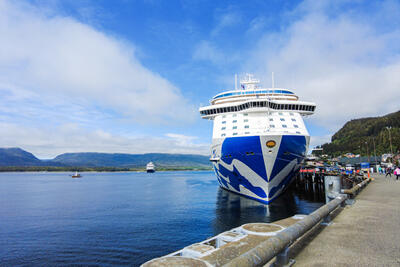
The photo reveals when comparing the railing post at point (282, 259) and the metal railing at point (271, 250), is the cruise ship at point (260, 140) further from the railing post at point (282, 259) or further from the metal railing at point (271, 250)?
the railing post at point (282, 259)

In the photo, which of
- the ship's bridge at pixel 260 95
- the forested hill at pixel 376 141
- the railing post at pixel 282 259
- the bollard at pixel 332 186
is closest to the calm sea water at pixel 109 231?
the bollard at pixel 332 186

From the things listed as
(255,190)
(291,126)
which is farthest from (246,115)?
(255,190)

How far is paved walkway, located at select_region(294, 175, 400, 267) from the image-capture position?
3742mm

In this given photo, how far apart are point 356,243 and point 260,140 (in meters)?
13.3

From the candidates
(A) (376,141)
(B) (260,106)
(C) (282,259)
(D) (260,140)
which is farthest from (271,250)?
(A) (376,141)

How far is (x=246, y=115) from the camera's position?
75.8ft

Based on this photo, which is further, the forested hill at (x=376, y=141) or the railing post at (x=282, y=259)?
the forested hill at (x=376, y=141)

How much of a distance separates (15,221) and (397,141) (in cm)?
11316

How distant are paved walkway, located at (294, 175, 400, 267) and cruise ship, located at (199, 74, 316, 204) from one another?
1101 cm

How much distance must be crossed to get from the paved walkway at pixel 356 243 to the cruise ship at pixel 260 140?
11007mm

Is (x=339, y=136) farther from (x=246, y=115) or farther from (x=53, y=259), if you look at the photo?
(x=53, y=259)

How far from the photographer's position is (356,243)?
4586 millimetres

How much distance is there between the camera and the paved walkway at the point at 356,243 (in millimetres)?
3742

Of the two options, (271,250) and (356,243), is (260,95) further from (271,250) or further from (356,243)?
(271,250)
